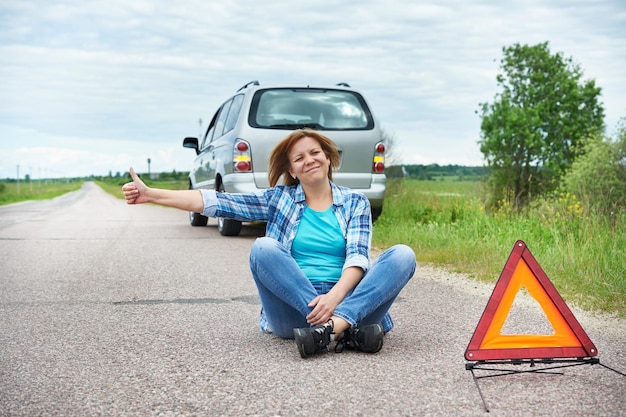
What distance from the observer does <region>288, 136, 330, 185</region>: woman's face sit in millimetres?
4336

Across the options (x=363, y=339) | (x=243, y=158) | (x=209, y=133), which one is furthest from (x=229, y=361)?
(x=209, y=133)

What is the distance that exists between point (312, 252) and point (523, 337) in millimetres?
1335

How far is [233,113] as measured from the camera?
11.2 m

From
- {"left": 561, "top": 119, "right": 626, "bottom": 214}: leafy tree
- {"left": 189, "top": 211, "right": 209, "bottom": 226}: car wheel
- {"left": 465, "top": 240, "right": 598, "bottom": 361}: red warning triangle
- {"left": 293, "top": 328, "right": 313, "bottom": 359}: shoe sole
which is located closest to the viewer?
{"left": 465, "top": 240, "right": 598, "bottom": 361}: red warning triangle

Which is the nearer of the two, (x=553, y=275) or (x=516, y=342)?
(x=516, y=342)

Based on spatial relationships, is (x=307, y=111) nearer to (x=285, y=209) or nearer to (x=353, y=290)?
(x=285, y=209)

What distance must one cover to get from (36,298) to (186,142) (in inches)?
311

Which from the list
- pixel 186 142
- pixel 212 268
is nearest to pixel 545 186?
pixel 186 142

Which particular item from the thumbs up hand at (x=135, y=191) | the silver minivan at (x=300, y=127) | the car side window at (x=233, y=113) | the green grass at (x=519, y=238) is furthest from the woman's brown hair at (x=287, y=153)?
the car side window at (x=233, y=113)

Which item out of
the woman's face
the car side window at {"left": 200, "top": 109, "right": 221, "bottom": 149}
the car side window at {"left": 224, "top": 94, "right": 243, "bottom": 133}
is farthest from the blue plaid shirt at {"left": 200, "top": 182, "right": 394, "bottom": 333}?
the car side window at {"left": 200, "top": 109, "right": 221, "bottom": 149}

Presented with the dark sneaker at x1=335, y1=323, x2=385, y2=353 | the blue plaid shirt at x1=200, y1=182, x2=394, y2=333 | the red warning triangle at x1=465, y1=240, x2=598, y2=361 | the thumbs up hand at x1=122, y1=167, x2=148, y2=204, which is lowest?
the dark sneaker at x1=335, y1=323, x2=385, y2=353

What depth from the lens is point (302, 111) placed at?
1053 centimetres

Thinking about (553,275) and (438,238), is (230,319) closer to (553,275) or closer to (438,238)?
(553,275)

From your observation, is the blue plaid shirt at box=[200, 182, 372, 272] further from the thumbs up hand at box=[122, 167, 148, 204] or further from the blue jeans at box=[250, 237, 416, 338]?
the thumbs up hand at box=[122, 167, 148, 204]
